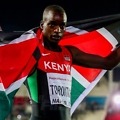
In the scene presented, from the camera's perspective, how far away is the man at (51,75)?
5.89ft

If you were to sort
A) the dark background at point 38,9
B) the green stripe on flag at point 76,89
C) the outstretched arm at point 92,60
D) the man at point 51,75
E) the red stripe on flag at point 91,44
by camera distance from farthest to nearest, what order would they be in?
the dark background at point 38,9 < the red stripe on flag at point 91,44 < the green stripe on flag at point 76,89 < the outstretched arm at point 92,60 < the man at point 51,75

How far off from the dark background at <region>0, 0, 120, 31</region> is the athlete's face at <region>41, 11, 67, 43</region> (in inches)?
93.9

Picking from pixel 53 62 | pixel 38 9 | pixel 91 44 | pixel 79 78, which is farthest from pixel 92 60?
pixel 38 9

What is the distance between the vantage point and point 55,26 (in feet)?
6.13

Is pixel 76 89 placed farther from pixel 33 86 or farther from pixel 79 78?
pixel 33 86

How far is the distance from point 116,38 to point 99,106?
8.06ft

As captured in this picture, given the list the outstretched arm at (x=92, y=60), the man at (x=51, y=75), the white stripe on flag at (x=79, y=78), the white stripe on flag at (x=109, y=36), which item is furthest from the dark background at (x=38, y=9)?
the man at (x=51, y=75)

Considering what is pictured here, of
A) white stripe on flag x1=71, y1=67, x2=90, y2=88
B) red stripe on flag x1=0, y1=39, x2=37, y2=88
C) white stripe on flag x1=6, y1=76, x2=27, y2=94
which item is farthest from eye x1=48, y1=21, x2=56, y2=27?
white stripe on flag x1=71, y1=67, x2=90, y2=88

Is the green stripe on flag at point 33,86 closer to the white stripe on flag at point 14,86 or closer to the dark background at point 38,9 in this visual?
the white stripe on flag at point 14,86

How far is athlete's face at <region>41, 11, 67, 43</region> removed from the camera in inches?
73.2

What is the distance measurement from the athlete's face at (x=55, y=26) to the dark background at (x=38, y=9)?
7.83ft

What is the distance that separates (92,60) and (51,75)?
32 centimetres

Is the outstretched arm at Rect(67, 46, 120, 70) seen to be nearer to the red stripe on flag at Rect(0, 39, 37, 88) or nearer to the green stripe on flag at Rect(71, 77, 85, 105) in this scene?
the red stripe on flag at Rect(0, 39, 37, 88)

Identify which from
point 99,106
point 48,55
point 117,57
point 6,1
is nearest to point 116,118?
point 99,106
